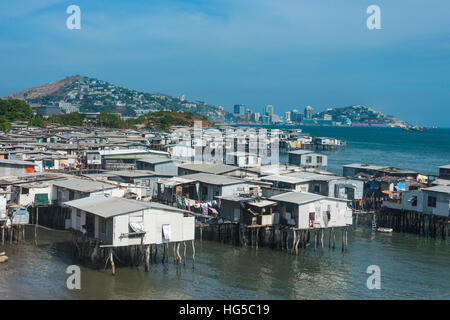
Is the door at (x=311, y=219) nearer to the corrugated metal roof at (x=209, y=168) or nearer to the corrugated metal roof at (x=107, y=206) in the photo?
the corrugated metal roof at (x=107, y=206)

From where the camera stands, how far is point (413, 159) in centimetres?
8581

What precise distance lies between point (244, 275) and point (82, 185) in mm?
11357

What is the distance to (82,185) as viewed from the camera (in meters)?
28.7

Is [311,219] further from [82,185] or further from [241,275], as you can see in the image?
[82,185]

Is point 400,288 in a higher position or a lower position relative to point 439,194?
lower

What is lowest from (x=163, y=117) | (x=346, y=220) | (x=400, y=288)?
(x=400, y=288)

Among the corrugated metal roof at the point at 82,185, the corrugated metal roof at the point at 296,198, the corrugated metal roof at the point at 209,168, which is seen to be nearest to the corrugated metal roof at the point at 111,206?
the corrugated metal roof at the point at 82,185

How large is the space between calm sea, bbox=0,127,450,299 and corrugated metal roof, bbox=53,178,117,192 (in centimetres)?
267

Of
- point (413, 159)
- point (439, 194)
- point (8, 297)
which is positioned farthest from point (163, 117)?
point (8, 297)

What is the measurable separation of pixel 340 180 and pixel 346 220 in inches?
330

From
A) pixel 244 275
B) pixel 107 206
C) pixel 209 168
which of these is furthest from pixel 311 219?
pixel 209 168

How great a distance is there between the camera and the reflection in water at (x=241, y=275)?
1998 centimetres

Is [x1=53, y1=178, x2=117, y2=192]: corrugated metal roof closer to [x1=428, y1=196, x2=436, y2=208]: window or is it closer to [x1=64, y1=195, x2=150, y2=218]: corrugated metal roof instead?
[x1=64, y1=195, x2=150, y2=218]: corrugated metal roof

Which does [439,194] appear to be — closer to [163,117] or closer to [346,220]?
[346,220]
